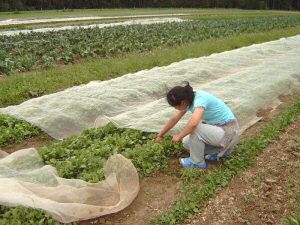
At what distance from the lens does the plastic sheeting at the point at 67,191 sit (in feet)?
14.0

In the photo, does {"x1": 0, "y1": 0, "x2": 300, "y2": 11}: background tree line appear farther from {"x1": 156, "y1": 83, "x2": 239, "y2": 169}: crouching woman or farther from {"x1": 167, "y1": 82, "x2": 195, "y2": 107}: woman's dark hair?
{"x1": 167, "y1": 82, "x2": 195, "y2": 107}: woman's dark hair

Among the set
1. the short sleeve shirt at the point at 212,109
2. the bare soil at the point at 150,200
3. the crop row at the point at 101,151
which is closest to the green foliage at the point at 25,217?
the bare soil at the point at 150,200

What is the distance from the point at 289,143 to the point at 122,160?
10.8ft

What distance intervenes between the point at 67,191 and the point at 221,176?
7.16 ft

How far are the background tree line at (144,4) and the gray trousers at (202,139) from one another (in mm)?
56034

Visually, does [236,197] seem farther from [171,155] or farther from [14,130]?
[14,130]

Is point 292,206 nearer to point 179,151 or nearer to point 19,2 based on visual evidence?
point 179,151

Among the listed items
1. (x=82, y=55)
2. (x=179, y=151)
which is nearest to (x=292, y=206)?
(x=179, y=151)

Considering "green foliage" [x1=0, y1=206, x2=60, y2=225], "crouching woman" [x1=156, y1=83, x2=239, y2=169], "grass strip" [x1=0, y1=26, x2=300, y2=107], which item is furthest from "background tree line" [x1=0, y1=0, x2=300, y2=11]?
"green foliage" [x1=0, y1=206, x2=60, y2=225]

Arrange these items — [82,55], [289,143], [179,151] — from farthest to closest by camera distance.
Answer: [82,55] < [289,143] < [179,151]

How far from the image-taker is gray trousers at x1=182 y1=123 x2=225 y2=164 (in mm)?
5656

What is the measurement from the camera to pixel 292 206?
4.99 m

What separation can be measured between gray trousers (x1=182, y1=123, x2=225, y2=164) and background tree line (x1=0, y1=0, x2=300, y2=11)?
56034 millimetres

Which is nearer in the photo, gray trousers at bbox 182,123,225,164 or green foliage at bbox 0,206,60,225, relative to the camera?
green foliage at bbox 0,206,60,225
